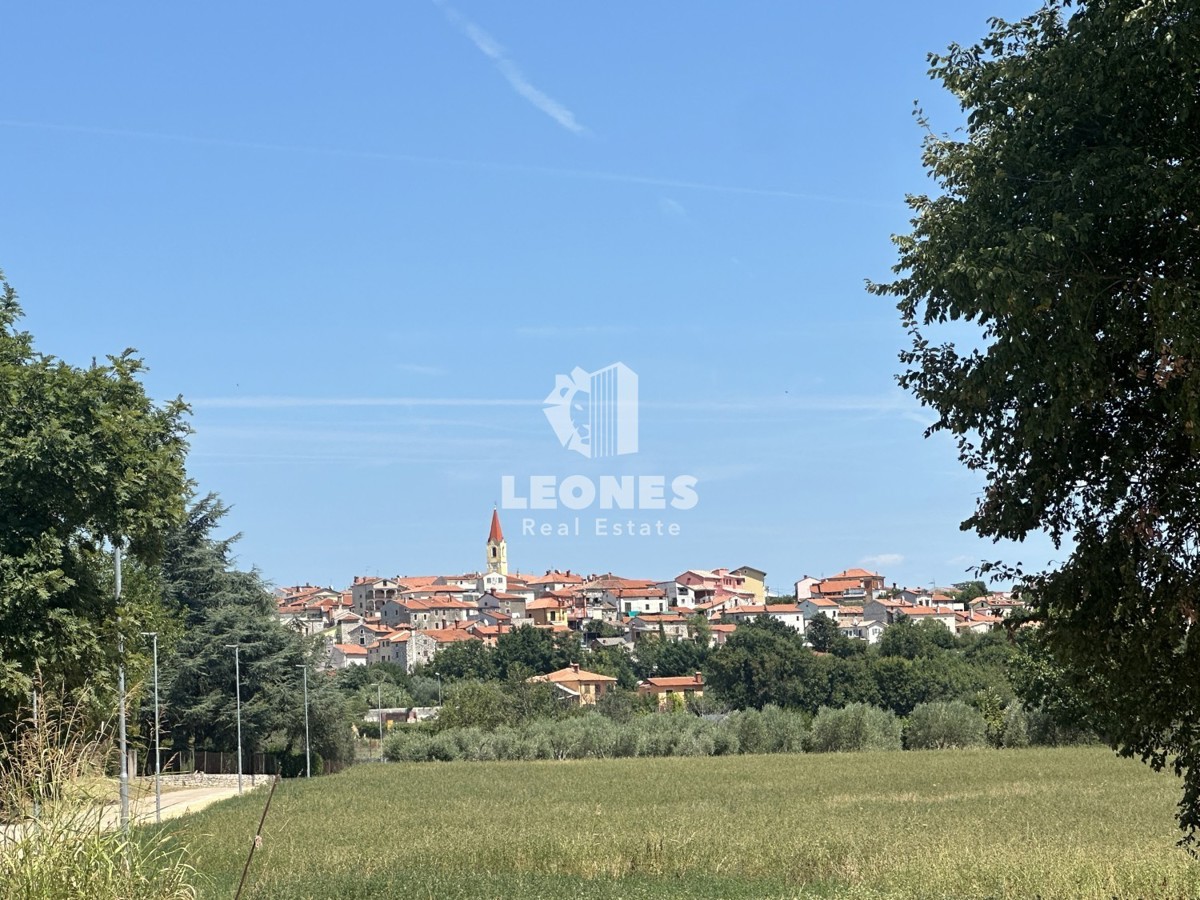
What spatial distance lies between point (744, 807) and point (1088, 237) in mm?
28999

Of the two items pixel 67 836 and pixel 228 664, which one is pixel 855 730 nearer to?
pixel 228 664

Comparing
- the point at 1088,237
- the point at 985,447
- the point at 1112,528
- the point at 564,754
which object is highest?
the point at 1088,237

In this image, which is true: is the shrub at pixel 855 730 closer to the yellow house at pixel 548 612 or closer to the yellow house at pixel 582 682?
the yellow house at pixel 582 682

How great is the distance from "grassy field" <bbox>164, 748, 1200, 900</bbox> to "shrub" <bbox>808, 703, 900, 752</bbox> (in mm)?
18960

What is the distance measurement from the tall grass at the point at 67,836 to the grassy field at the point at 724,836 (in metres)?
5.32

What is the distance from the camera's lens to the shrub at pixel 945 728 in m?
72.9

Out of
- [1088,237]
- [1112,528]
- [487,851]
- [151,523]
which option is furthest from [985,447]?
[151,523]

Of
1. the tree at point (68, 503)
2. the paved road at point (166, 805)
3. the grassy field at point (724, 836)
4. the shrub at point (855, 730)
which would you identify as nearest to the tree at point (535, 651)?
the shrub at point (855, 730)

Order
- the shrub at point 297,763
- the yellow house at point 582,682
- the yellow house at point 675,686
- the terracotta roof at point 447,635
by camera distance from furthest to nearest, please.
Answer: the terracotta roof at point 447,635 → the yellow house at point 675,686 → the yellow house at point 582,682 → the shrub at point 297,763

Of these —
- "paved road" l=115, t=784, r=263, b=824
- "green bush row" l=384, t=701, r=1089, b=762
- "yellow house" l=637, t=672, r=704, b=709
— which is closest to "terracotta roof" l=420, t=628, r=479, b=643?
"yellow house" l=637, t=672, r=704, b=709

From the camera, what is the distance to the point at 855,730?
74.1 m

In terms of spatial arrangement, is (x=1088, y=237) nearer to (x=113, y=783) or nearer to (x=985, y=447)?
(x=985, y=447)

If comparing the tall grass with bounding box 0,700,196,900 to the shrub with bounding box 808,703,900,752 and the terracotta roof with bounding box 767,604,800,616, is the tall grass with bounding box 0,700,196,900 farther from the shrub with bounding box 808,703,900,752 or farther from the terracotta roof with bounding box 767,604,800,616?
the terracotta roof with bounding box 767,604,800,616

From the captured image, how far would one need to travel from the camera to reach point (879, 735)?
73.6 metres
